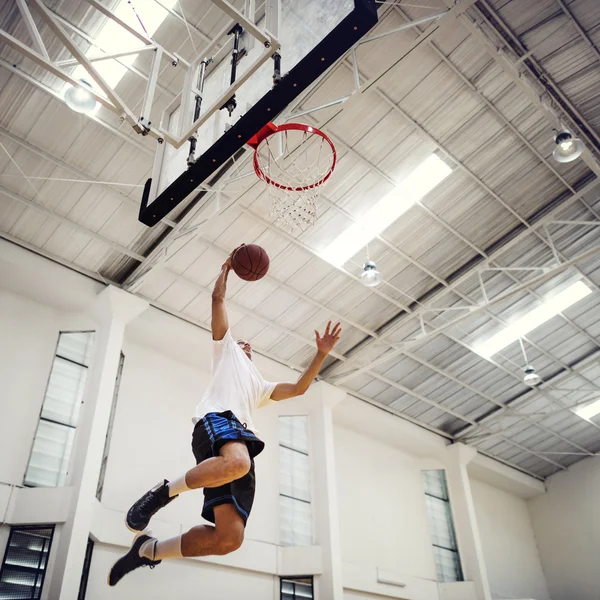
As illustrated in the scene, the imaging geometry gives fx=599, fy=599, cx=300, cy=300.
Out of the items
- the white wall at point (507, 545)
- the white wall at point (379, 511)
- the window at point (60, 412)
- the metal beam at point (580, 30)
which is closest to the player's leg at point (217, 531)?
the window at point (60, 412)

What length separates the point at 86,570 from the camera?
34.3 feet

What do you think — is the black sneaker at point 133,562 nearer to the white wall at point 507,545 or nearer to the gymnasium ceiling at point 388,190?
the gymnasium ceiling at point 388,190

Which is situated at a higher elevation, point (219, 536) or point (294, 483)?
point (294, 483)

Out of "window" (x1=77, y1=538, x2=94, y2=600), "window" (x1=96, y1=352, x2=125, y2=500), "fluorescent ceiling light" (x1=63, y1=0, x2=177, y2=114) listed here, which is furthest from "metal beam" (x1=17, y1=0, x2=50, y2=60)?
"window" (x1=77, y1=538, x2=94, y2=600)

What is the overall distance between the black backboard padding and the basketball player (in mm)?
1375

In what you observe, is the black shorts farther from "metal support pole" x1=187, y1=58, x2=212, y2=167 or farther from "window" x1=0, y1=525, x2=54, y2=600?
"window" x1=0, y1=525, x2=54, y2=600

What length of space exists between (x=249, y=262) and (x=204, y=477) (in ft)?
7.28

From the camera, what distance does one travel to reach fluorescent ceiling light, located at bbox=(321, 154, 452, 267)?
12195mm

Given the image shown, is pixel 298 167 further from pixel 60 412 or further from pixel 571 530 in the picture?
pixel 571 530

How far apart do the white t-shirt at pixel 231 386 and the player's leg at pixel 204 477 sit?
1.24 ft

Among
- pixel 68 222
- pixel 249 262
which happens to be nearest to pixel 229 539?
pixel 249 262

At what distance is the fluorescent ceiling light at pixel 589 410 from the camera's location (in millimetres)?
19737

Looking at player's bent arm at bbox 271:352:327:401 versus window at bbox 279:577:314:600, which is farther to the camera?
window at bbox 279:577:314:600

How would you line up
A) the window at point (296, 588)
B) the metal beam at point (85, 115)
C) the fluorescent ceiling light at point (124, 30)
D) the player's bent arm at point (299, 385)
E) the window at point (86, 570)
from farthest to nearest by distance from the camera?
the window at point (296, 588), the window at point (86, 570), the metal beam at point (85, 115), the fluorescent ceiling light at point (124, 30), the player's bent arm at point (299, 385)
